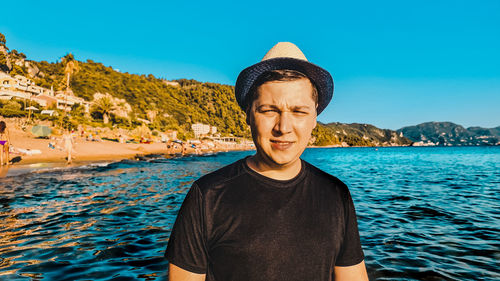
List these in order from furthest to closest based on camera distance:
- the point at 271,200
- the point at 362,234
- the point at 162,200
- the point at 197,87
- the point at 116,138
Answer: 1. the point at 197,87
2. the point at 116,138
3. the point at 162,200
4. the point at 362,234
5. the point at 271,200

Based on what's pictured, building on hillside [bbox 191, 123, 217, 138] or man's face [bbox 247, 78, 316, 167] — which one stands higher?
building on hillside [bbox 191, 123, 217, 138]

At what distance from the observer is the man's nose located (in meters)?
1.61

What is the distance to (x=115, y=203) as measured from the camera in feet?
32.4

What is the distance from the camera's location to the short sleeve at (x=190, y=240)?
145 centimetres

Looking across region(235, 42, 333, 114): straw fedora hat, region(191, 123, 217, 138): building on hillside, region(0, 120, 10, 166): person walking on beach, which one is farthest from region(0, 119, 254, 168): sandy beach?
region(191, 123, 217, 138): building on hillside

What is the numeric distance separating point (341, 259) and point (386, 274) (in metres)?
3.84

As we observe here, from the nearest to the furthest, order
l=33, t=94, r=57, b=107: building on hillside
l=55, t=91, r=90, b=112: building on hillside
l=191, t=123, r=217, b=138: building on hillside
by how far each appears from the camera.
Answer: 1. l=33, t=94, r=57, b=107: building on hillside
2. l=55, t=91, r=90, b=112: building on hillside
3. l=191, t=123, r=217, b=138: building on hillside

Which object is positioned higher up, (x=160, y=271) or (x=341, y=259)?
(x=341, y=259)

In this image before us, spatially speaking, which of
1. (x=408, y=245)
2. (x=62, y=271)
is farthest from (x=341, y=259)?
(x=408, y=245)

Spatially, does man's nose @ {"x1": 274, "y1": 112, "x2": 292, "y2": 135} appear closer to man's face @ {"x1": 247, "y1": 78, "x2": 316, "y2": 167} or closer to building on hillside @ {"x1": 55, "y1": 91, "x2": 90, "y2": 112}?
man's face @ {"x1": 247, "y1": 78, "x2": 316, "y2": 167}

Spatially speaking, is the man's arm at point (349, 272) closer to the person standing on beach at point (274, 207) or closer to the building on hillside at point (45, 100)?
the person standing on beach at point (274, 207)

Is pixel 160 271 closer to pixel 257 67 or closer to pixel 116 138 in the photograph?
pixel 257 67

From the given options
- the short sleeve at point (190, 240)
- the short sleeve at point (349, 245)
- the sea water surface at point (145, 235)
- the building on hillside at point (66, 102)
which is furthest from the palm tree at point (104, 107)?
the short sleeve at point (349, 245)

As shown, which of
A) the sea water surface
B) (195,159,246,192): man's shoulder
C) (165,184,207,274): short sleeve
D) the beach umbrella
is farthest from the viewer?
the beach umbrella
